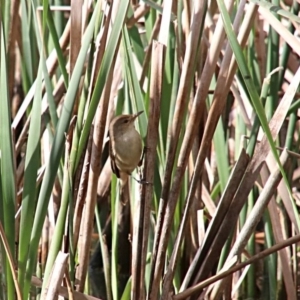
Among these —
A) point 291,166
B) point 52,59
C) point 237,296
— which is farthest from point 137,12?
point 237,296

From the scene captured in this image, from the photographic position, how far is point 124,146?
2.74 meters

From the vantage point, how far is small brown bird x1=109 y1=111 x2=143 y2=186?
268cm

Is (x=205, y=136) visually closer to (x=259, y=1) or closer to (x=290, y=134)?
(x=259, y=1)

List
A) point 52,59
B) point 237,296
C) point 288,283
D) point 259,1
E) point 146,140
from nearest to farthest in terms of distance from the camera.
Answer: point 259,1
point 146,140
point 288,283
point 52,59
point 237,296

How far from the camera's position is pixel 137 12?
3.06 metres

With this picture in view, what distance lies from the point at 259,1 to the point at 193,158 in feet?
3.27

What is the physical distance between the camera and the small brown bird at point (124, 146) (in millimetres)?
2676

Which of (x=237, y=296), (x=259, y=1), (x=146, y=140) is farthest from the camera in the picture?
(x=237, y=296)

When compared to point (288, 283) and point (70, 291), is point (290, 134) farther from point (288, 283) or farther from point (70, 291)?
point (70, 291)

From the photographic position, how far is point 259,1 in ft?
6.14

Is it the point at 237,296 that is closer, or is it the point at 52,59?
the point at 52,59

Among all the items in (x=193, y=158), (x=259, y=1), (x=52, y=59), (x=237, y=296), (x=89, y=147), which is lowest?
(x=237, y=296)

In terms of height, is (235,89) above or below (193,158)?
above

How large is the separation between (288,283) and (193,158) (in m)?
0.60
